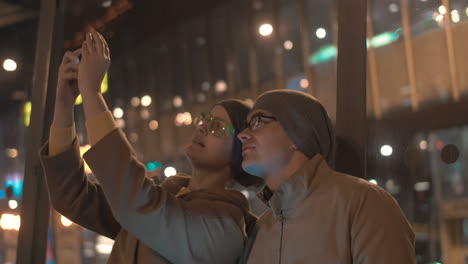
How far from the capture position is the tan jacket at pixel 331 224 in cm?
125

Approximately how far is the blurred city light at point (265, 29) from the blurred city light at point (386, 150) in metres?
1.11

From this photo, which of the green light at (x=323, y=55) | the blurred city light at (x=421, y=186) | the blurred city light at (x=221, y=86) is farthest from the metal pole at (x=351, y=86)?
the blurred city light at (x=221, y=86)

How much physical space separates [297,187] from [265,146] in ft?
0.61

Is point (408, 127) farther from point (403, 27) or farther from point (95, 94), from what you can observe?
point (95, 94)

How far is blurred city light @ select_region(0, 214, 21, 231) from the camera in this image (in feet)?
10.7

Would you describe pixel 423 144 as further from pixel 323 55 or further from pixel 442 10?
pixel 323 55

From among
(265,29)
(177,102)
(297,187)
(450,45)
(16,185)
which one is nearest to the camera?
(297,187)

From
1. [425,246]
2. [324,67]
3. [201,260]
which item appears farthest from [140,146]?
[425,246]

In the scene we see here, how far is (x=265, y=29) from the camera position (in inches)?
109

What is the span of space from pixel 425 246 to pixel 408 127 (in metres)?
0.40

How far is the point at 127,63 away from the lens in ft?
10.4

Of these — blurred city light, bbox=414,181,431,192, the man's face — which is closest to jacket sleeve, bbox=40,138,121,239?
the man's face

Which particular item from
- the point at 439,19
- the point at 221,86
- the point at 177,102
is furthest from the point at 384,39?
the point at 177,102

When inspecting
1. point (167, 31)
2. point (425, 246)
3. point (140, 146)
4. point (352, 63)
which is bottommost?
point (425, 246)
